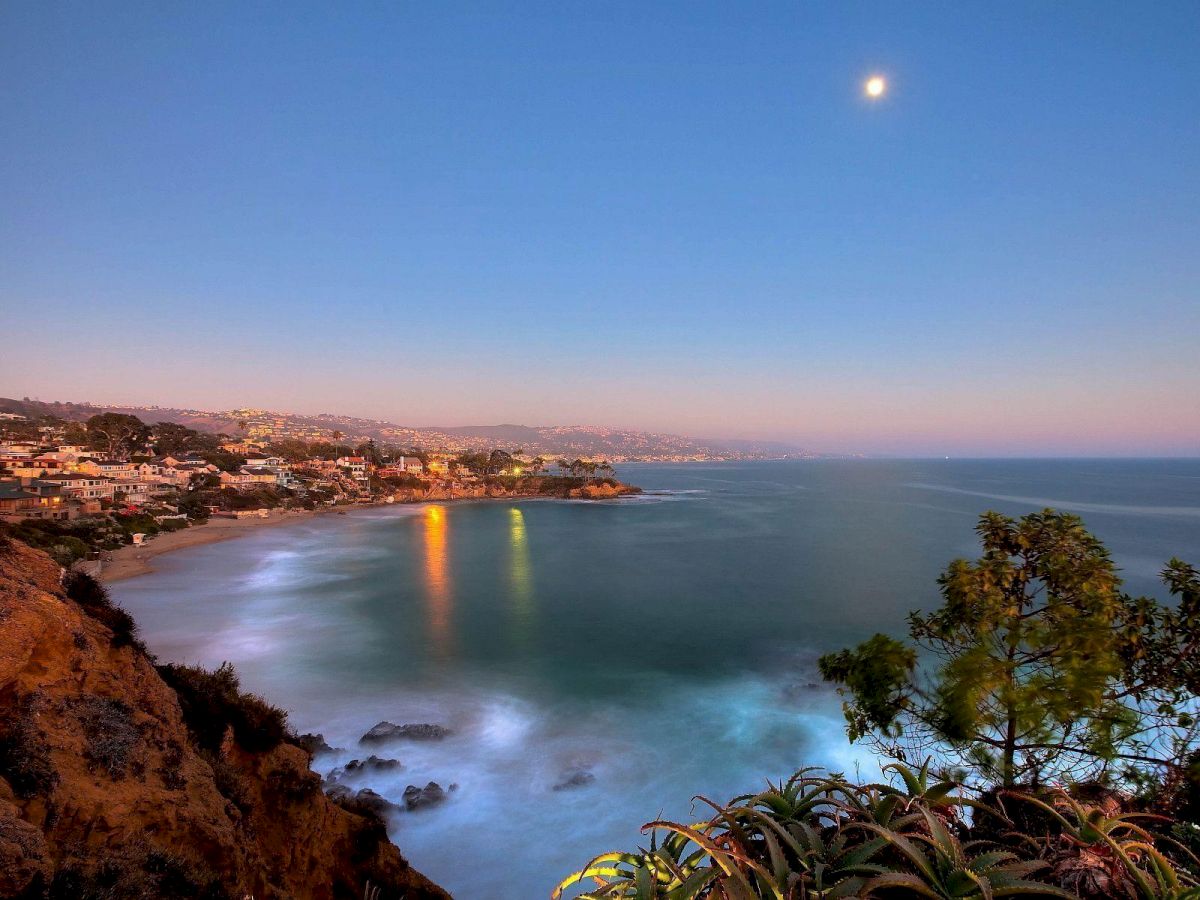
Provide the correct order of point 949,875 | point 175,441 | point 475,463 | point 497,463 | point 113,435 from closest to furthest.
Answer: point 949,875, point 113,435, point 175,441, point 475,463, point 497,463

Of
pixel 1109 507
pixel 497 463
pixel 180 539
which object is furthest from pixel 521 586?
pixel 497 463

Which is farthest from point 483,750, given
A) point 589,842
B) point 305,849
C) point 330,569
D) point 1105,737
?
point 330,569

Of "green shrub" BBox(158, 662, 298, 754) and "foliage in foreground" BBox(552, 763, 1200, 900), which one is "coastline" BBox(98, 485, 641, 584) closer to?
"green shrub" BBox(158, 662, 298, 754)

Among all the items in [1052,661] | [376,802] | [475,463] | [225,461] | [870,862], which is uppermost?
[870,862]

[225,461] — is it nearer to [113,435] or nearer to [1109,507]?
[113,435]

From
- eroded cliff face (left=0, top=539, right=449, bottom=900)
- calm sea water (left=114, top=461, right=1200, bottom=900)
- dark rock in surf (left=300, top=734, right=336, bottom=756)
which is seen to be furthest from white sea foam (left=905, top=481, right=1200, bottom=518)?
eroded cliff face (left=0, top=539, right=449, bottom=900)

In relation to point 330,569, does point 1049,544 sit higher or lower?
higher

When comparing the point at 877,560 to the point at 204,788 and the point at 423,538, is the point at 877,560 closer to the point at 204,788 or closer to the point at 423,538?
the point at 423,538
